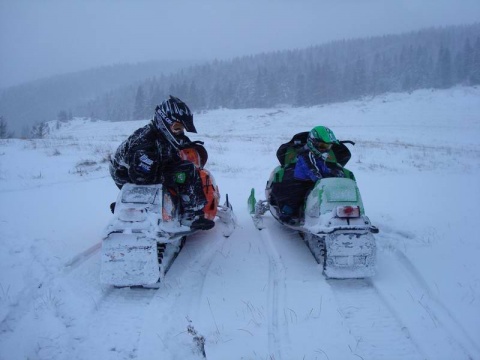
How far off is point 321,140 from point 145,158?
252 centimetres

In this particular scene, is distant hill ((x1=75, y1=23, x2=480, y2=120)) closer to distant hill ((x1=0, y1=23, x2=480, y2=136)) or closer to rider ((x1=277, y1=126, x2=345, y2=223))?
distant hill ((x1=0, y1=23, x2=480, y2=136))

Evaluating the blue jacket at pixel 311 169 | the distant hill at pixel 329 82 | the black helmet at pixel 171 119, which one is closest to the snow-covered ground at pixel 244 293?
the blue jacket at pixel 311 169

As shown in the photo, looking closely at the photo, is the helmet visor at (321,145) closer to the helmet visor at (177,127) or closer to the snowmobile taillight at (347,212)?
the snowmobile taillight at (347,212)

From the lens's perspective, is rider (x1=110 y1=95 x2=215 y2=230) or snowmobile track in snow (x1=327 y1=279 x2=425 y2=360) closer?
snowmobile track in snow (x1=327 y1=279 x2=425 y2=360)

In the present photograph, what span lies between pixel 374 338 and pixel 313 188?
2.26 metres

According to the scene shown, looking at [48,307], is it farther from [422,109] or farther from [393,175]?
[422,109]

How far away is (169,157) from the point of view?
15.8ft

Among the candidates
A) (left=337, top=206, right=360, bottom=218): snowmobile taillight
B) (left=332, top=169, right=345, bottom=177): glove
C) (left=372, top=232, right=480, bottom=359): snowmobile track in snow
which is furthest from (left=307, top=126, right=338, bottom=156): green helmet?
(left=372, top=232, right=480, bottom=359): snowmobile track in snow

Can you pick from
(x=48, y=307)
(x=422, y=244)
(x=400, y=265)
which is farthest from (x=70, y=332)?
(x=422, y=244)

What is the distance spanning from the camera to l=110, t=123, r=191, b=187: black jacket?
4461mm

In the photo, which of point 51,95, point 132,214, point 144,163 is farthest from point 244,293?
point 51,95

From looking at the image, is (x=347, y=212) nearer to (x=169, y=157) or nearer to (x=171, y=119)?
(x=169, y=157)

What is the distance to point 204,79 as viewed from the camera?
10781cm

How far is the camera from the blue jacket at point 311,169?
530 centimetres
